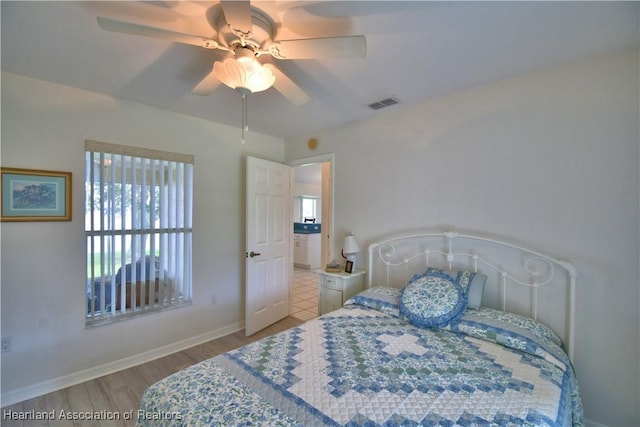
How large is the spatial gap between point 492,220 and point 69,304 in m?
3.55

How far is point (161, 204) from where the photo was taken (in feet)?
9.30

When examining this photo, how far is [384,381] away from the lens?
1.32 metres

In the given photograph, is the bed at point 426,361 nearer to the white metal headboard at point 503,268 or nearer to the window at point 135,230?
the white metal headboard at point 503,268

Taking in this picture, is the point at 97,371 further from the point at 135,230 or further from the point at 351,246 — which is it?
the point at 351,246

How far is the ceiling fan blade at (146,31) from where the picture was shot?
1210 millimetres

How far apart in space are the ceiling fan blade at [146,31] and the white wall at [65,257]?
5.11 feet

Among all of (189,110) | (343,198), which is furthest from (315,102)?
(189,110)

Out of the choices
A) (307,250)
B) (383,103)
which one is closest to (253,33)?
(383,103)

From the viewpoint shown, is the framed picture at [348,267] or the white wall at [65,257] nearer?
the white wall at [65,257]

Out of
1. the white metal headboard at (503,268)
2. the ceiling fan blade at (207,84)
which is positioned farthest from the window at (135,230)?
the white metal headboard at (503,268)

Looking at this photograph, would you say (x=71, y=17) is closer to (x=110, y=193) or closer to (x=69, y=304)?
(x=110, y=193)

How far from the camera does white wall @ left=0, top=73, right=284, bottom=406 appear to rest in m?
2.10

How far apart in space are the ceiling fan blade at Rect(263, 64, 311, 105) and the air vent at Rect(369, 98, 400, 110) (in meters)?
0.98

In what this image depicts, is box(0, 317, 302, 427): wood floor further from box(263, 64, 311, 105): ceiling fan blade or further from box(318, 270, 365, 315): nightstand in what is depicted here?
box(263, 64, 311, 105): ceiling fan blade
